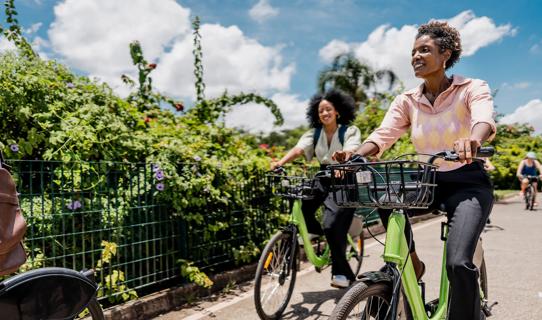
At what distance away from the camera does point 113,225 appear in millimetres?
4180

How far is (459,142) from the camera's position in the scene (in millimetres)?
2219

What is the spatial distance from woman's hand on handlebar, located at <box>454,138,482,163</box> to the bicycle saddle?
198 centimetres

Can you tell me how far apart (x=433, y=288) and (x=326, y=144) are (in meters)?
1.92

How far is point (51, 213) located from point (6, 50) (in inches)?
81.6

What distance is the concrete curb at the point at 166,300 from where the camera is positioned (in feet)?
13.0

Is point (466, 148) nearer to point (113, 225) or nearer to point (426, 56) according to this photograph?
point (426, 56)

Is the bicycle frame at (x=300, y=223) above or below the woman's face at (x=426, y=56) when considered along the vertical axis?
below

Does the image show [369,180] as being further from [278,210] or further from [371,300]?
[278,210]

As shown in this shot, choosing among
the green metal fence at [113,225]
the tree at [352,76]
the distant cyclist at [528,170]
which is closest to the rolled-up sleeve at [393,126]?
the green metal fence at [113,225]

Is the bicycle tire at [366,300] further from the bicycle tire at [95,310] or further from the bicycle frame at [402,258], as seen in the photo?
the bicycle tire at [95,310]

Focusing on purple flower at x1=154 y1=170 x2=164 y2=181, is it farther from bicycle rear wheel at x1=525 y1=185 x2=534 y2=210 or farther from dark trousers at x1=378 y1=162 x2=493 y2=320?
bicycle rear wheel at x1=525 y1=185 x2=534 y2=210

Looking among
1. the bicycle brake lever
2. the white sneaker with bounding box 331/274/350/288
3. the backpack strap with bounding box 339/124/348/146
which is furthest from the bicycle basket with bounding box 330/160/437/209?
the backpack strap with bounding box 339/124/348/146

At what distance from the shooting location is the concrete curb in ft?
13.0

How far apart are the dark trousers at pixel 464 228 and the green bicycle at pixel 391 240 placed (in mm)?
213
